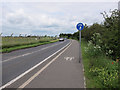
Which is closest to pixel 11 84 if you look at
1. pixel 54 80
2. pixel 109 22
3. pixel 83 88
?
pixel 54 80

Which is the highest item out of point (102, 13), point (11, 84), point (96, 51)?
point (102, 13)

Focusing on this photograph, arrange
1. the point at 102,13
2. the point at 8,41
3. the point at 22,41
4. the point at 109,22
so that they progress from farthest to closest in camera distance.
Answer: the point at 22,41 → the point at 8,41 → the point at 102,13 → the point at 109,22

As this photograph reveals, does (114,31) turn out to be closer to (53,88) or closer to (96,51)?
(53,88)

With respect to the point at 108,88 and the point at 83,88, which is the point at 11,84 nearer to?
the point at 83,88

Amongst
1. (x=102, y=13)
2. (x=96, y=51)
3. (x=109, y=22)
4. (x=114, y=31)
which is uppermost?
(x=102, y=13)

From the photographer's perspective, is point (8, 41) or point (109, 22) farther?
point (8, 41)

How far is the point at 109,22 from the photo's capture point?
7906mm

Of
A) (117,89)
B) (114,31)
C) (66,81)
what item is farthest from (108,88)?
(114,31)

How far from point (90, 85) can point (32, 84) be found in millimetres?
2262

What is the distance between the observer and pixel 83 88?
4.43 meters

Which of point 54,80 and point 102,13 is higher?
point 102,13

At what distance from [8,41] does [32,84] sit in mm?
19232

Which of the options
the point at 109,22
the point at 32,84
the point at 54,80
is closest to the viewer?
the point at 32,84

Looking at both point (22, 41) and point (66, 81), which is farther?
point (22, 41)
